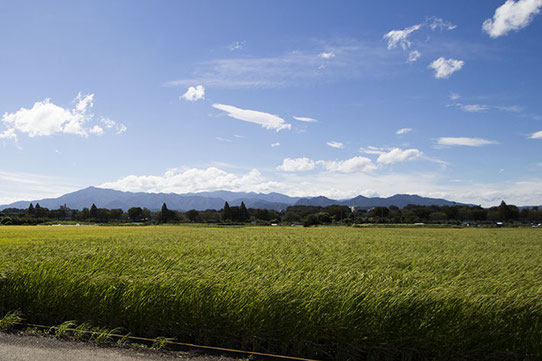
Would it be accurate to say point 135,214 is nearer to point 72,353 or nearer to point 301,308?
point 72,353

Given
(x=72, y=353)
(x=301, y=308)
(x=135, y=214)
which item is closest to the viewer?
(x=72, y=353)

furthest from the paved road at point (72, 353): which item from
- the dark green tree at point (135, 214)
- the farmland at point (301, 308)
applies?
the dark green tree at point (135, 214)

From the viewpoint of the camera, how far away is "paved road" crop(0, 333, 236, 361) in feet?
22.6

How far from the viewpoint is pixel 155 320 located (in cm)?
831

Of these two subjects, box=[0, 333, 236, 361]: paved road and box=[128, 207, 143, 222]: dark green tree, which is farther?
box=[128, 207, 143, 222]: dark green tree

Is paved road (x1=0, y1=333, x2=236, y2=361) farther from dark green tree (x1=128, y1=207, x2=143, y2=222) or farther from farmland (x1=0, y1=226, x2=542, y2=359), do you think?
dark green tree (x1=128, y1=207, x2=143, y2=222)

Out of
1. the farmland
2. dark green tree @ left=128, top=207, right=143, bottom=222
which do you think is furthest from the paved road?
dark green tree @ left=128, top=207, right=143, bottom=222

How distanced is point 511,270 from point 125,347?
12692 mm

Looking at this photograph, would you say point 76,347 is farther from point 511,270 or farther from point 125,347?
point 511,270

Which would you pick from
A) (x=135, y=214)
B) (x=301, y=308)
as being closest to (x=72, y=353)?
(x=301, y=308)

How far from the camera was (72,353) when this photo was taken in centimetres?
713

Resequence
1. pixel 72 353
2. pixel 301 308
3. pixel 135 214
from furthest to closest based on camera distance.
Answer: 1. pixel 135 214
2. pixel 301 308
3. pixel 72 353

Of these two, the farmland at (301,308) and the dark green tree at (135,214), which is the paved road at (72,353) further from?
the dark green tree at (135,214)

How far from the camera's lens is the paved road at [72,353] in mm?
6875
